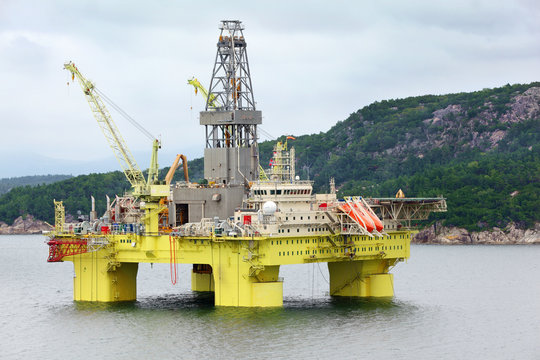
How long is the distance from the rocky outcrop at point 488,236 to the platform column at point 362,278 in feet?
247

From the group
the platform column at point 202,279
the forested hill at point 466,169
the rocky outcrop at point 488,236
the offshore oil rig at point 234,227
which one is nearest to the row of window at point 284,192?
the offshore oil rig at point 234,227

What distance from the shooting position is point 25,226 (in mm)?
183375

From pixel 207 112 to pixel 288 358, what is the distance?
2123 centimetres

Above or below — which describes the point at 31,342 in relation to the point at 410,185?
below

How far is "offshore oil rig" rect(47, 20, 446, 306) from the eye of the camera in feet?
176

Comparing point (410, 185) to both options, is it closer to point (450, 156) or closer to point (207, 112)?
point (450, 156)

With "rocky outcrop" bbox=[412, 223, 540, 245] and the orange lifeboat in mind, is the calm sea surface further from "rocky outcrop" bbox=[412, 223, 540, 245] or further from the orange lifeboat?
"rocky outcrop" bbox=[412, 223, 540, 245]

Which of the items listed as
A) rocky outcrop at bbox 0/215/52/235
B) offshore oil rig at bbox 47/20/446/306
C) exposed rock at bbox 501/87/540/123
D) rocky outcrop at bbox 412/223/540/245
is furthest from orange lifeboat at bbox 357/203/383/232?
exposed rock at bbox 501/87/540/123

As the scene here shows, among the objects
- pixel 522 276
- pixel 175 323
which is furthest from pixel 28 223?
pixel 175 323

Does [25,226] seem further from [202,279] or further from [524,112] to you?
[202,279]

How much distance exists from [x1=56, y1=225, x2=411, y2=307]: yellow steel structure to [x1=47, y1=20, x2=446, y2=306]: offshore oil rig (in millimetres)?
56

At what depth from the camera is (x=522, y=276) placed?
81688mm

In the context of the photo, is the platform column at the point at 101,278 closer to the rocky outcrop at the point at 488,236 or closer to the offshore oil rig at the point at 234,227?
the offshore oil rig at the point at 234,227

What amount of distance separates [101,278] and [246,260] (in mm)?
10357
